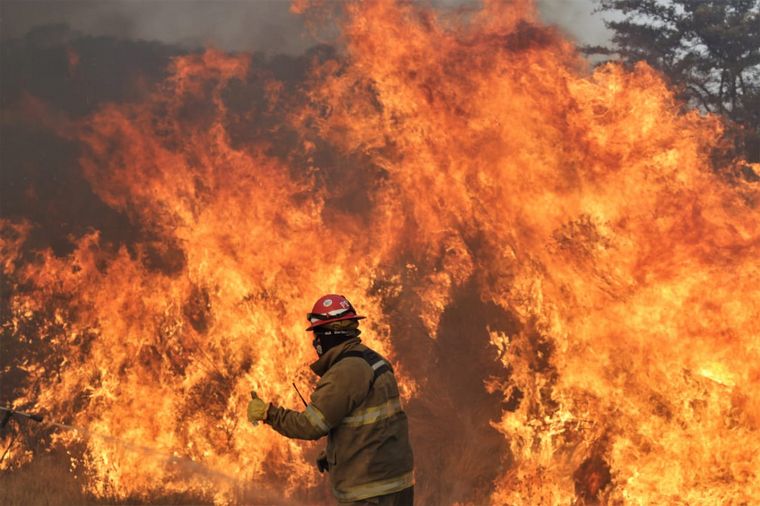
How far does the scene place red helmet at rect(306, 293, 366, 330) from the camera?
5176 mm

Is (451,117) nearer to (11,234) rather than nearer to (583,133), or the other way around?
(583,133)

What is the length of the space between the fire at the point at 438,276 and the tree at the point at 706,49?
10.1 m

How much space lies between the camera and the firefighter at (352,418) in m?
4.91

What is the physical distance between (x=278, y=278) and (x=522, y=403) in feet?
11.7

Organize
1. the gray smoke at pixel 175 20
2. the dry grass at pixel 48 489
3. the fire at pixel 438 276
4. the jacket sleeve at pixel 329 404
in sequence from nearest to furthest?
the jacket sleeve at pixel 329 404 → the fire at pixel 438 276 → the dry grass at pixel 48 489 → the gray smoke at pixel 175 20

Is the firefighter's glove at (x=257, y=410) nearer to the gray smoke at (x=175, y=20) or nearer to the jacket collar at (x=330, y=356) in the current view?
the jacket collar at (x=330, y=356)

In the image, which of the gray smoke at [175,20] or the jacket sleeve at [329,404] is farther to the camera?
the gray smoke at [175,20]

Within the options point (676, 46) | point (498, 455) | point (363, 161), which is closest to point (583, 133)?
point (363, 161)

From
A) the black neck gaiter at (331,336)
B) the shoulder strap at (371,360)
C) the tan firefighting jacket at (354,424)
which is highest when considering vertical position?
the black neck gaiter at (331,336)

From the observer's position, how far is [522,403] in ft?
35.0

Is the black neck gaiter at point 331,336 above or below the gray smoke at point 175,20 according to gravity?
below

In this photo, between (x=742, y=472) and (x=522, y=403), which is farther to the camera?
(x=522, y=403)

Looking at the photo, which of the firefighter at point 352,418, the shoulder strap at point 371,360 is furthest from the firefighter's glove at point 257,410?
the shoulder strap at point 371,360

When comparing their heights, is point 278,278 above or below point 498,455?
above
